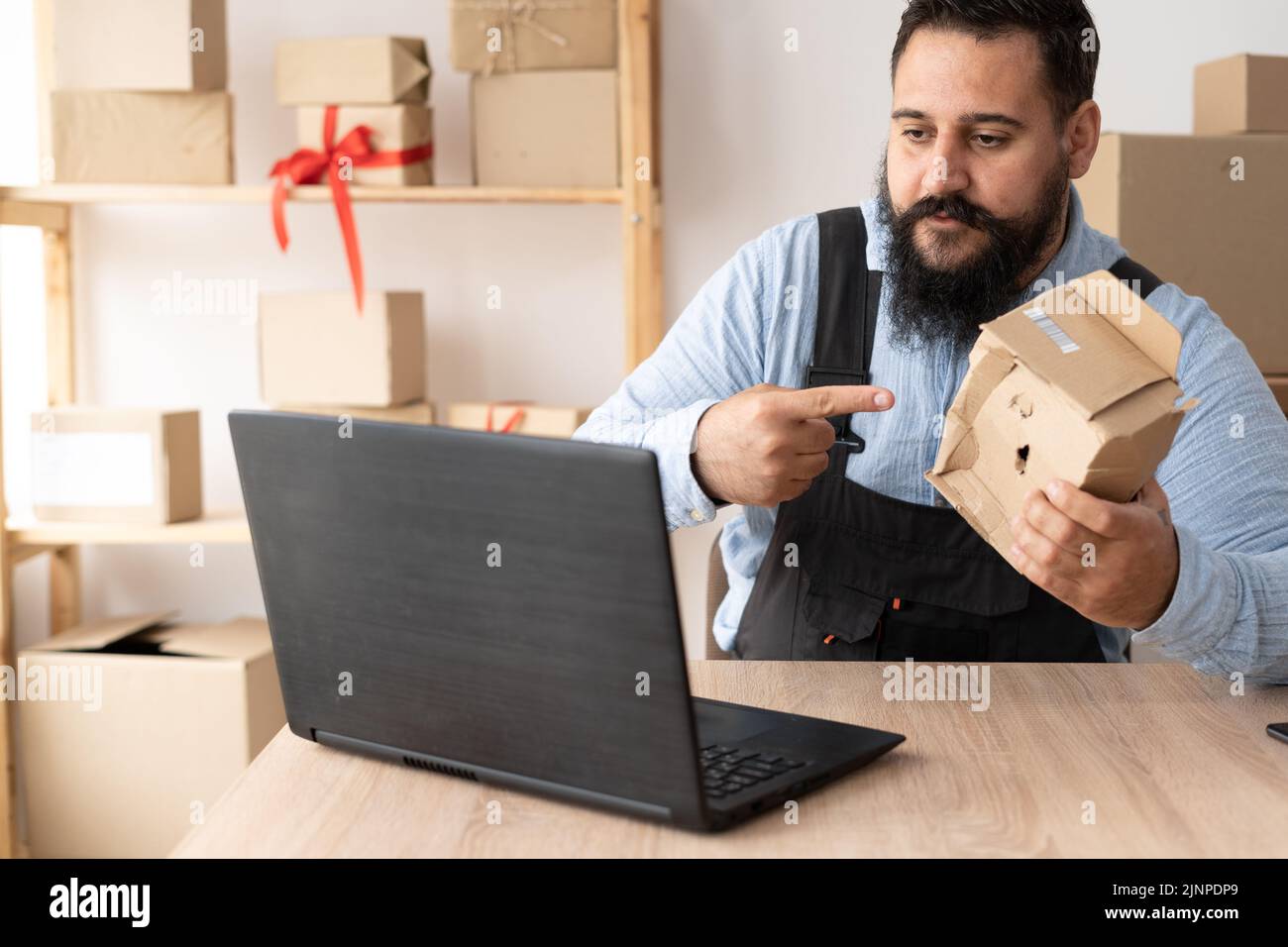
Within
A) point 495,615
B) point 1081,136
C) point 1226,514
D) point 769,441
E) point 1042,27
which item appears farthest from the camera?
point 1081,136

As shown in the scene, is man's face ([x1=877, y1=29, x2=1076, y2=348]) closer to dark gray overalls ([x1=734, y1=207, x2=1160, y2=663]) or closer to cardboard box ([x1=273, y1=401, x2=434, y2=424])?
dark gray overalls ([x1=734, y1=207, x2=1160, y2=663])

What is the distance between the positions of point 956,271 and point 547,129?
0.98 m

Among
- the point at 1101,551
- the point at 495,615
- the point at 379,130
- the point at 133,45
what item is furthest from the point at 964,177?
the point at 133,45

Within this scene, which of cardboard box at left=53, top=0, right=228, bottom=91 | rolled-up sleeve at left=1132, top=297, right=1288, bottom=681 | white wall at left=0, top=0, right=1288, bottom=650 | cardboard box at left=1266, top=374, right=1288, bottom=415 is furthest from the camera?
white wall at left=0, top=0, right=1288, bottom=650

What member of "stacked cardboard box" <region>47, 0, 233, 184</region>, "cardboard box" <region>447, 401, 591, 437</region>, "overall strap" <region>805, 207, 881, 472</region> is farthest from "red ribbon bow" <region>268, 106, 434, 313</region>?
"overall strap" <region>805, 207, 881, 472</region>

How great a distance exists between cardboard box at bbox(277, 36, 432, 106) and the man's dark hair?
973 millimetres

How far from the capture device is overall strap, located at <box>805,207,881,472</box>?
4.96 ft

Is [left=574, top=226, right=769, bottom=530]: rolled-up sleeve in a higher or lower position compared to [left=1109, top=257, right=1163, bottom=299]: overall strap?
lower

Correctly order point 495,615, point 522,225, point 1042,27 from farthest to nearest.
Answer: point 522,225, point 1042,27, point 495,615

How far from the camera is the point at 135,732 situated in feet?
7.41

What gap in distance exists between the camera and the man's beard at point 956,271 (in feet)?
4.85

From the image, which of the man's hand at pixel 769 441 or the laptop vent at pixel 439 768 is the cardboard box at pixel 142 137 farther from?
the laptop vent at pixel 439 768

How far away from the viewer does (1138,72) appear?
2.45m

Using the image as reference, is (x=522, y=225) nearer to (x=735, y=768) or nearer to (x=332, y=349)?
(x=332, y=349)
